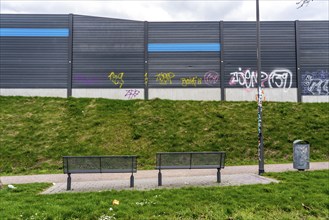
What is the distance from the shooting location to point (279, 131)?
15.5 meters

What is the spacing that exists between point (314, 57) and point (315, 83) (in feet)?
6.27

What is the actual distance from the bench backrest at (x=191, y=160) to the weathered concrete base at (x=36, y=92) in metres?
14.9

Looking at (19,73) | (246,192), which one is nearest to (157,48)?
Result: (19,73)

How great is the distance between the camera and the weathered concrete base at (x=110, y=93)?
70.8ft

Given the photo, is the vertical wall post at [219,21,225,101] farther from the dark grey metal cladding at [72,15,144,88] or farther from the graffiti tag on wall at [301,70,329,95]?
the graffiti tag on wall at [301,70,329,95]

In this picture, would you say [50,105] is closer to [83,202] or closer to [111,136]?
[111,136]

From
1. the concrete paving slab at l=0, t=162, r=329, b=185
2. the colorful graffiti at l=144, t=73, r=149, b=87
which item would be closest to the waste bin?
the concrete paving slab at l=0, t=162, r=329, b=185

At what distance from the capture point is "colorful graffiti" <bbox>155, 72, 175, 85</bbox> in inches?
866

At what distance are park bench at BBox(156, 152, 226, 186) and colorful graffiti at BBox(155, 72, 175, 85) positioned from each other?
45.3ft

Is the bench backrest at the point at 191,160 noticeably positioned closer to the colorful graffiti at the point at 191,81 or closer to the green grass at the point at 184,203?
the green grass at the point at 184,203

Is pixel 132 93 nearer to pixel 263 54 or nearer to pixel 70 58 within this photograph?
pixel 70 58

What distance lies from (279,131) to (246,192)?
9461 mm

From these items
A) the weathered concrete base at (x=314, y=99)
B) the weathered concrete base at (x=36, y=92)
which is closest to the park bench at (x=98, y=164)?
the weathered concrete base at (x=36, y=92)

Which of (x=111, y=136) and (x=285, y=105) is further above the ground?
(x=285, y=105)
